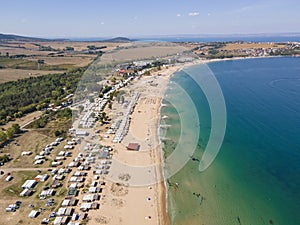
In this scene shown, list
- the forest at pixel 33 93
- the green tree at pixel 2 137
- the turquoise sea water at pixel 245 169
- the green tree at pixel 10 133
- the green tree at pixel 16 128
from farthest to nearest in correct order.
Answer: the forest at pixel 33 93, the green tree at pixel 16 128, the green tree at pixel 10 133, the green tree at pixel 2 137, the turquoise sea water at pixel 245 169

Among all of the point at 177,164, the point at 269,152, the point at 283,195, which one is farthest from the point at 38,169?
the point at 269,152

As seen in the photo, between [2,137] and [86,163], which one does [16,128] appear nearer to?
[2,137]

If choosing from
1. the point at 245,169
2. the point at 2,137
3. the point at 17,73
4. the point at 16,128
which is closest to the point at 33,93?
the point at 16,128

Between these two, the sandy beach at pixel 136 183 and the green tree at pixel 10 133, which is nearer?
the sandy beach at pixel 136 183

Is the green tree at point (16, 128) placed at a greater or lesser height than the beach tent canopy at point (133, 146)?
greater

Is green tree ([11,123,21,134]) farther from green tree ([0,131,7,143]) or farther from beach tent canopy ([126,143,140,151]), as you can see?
Result: beach tent canopy ([126,143,140,151])

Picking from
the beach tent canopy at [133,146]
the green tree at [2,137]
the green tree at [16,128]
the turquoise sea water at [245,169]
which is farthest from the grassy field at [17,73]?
the beach tent canopy at [133,146]

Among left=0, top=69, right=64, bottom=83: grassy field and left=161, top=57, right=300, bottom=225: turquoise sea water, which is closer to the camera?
left=161, top=57, right=300, bottom=225: turquoise sea water

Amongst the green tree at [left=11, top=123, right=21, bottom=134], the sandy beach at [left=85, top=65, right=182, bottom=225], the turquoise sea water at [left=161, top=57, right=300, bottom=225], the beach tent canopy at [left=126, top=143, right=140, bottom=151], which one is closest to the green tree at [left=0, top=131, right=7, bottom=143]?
the green tree at [left=11, top=123, right=21, bottom=134]

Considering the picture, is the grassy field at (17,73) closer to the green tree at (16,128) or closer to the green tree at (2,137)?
the green tree at (16,128)
